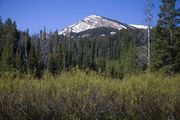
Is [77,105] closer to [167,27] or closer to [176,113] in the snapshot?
[176,113]

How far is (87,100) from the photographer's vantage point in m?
9.44

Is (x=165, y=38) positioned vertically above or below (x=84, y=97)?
above

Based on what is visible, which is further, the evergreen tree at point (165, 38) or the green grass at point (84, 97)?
the evergreen tree at point (165, 38)

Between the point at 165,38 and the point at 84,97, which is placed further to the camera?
the point at 165,38

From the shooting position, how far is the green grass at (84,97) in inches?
367

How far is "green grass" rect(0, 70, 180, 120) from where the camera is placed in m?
9.31

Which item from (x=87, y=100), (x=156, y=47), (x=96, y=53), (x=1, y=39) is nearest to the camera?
(x=87, y=100)

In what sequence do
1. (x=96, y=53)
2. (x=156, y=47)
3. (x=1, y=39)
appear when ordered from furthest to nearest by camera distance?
(x=96, y=53)
(x=1, y=39)
(x=156, y=47)

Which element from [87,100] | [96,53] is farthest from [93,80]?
[96,53]

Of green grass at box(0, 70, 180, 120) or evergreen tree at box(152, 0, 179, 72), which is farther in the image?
evergreen tree at box(152, 0, 179, 72)

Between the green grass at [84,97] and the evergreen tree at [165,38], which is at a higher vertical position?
the evergreen tree at [165,38]

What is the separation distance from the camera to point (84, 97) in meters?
9.37

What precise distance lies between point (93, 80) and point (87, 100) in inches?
28.8

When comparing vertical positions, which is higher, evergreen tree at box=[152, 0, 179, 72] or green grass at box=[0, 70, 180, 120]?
evergreen tree at box=[152, 0, 179, 72]
